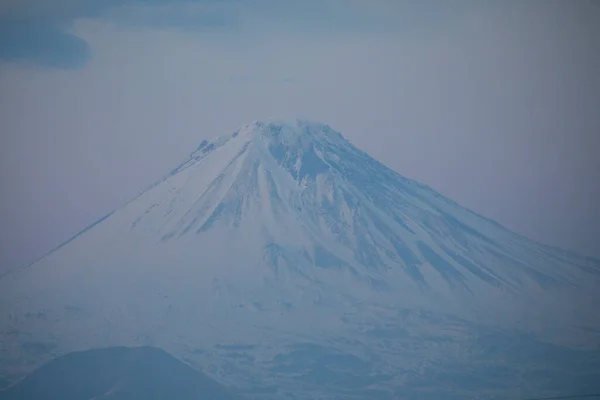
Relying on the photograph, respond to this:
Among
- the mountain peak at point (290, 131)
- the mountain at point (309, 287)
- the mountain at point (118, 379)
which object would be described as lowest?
the mountain at point (118, 379)

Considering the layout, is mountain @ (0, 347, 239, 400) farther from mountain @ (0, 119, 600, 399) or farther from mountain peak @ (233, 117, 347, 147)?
mountain peak @ (233, 117, 347, 147)

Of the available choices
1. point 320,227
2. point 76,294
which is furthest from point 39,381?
point 320,227

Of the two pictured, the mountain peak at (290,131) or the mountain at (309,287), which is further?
the mountain peak at (290,131)

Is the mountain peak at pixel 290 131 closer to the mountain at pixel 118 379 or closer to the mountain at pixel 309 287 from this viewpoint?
the mountain at pixel 309 287

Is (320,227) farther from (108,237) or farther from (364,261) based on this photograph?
(108,237)

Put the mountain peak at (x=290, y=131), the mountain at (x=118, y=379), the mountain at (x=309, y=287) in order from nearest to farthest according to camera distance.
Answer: the mountain at (x=118, y=379) → the mountain at (x=309, y=287) → the mountain peak at (x=290, y=131)

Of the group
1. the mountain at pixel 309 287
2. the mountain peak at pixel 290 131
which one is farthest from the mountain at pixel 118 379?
the mountain peak at pixel 290 131
